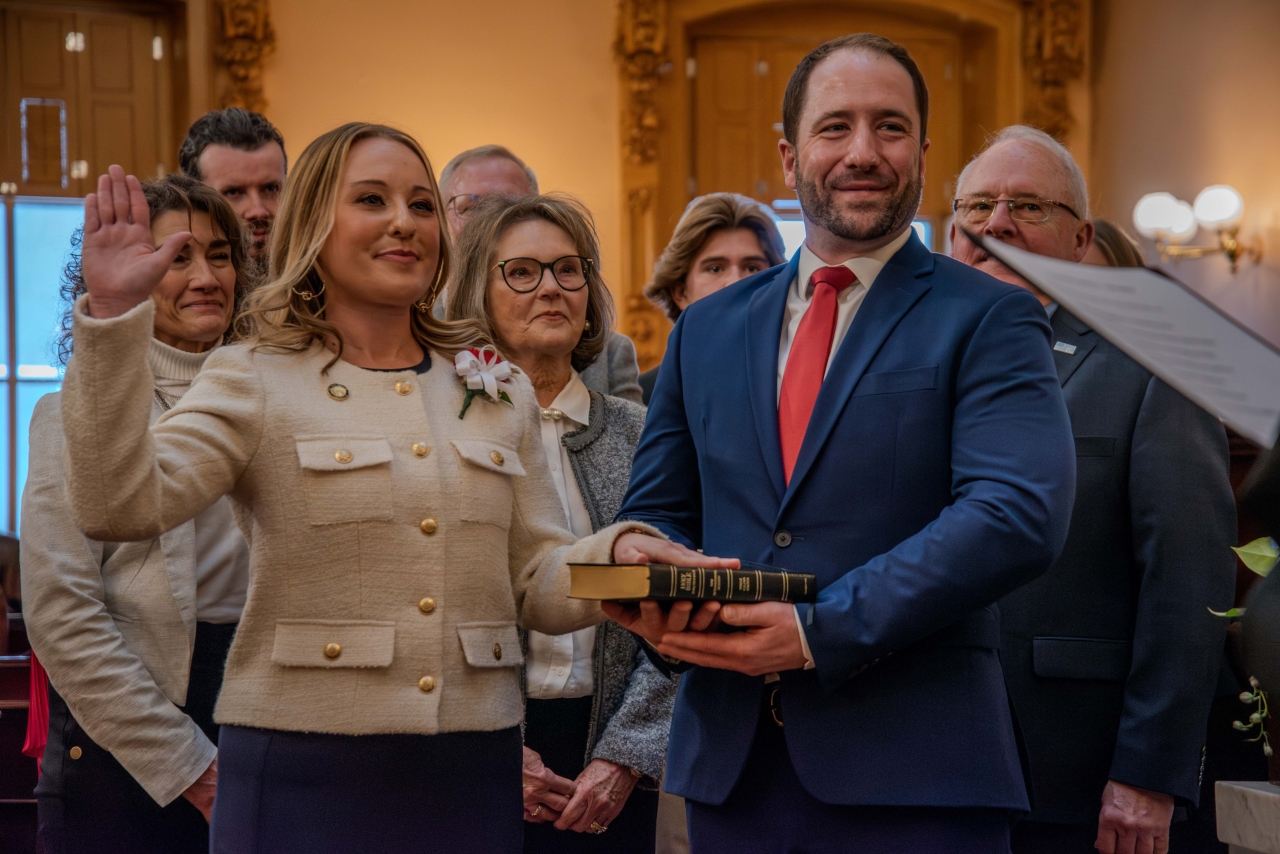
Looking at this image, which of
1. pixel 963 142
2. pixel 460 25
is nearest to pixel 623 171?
pixel 460 25

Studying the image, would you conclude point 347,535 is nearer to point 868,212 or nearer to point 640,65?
point 868,212

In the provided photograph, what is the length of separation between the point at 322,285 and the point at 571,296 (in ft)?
2.82

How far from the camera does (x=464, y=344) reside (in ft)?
→ 6.22

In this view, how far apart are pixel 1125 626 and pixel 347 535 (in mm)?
1341

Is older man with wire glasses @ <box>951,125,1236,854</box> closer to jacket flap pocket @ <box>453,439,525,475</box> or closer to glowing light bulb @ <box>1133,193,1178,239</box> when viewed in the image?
jacket flap pocket @ <box>453,439,525,475</box>

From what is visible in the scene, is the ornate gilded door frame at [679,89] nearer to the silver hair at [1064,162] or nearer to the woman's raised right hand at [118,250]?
the silver hair at [1064,162]

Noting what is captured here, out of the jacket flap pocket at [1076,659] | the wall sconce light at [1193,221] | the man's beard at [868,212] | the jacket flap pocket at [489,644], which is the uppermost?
the wall sconce light at [1193,221]

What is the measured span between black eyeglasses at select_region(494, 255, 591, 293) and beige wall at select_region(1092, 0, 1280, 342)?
5.08 meters

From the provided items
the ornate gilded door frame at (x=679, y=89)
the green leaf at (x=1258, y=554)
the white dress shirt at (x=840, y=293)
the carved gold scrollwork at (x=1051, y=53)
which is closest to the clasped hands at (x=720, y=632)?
the white dress shirt at (x=840, y=293)

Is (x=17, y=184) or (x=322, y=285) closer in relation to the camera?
(x=322, y=285)

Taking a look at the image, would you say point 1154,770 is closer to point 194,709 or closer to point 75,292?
point 194,709

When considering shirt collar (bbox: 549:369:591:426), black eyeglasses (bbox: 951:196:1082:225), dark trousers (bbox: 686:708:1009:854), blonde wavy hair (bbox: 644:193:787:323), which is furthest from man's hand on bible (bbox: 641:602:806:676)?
blonde wavy hair (bbox: 644:193:787:323)

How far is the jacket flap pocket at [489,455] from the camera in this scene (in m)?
1.72

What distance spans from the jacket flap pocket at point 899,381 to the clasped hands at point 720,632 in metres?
0.29
